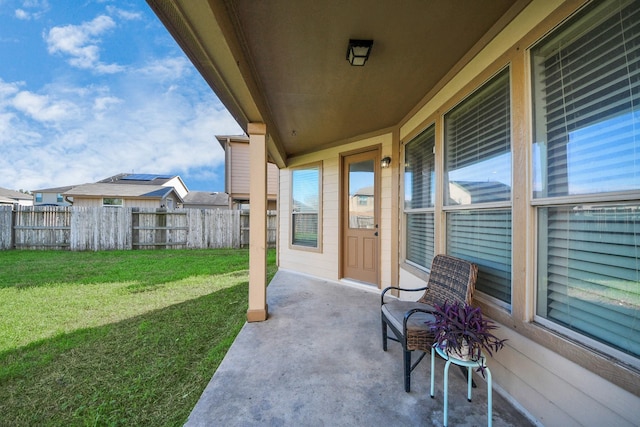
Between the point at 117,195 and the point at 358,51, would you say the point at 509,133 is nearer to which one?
the point at 358,51

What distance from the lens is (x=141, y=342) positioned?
2.43m

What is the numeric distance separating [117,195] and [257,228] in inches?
530

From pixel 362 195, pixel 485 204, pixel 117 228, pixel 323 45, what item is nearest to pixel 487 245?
pixel 485 204

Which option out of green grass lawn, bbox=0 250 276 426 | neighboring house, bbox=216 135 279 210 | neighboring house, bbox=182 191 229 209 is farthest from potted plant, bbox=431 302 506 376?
neighboring house, bbox=182 191 229 209

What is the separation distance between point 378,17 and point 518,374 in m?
2.47

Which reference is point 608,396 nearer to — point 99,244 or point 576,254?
point 576,254

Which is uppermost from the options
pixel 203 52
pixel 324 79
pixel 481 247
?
pixel 324 79

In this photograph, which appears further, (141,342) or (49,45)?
(49,45)

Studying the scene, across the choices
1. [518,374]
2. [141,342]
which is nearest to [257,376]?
[141,342]

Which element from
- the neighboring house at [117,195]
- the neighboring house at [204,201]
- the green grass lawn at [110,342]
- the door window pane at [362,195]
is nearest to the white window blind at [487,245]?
the door window pane at [362,195]

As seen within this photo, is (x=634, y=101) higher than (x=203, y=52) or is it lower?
lower

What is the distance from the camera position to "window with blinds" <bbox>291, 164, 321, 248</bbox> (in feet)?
16.3

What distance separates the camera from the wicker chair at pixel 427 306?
1709mm

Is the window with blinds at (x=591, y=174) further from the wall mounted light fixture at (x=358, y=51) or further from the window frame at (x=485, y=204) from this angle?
the wall mounted light fixture at (x=358, y=51)
